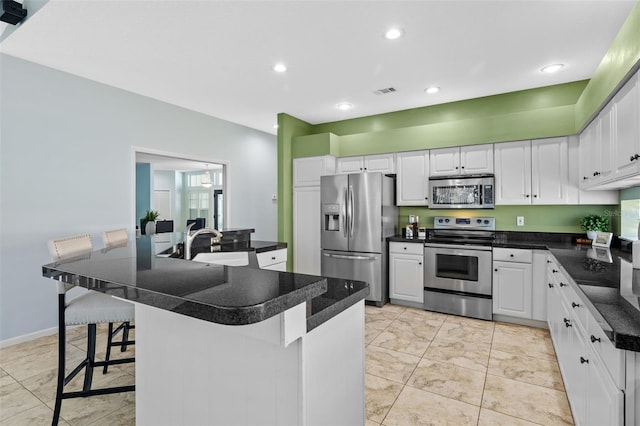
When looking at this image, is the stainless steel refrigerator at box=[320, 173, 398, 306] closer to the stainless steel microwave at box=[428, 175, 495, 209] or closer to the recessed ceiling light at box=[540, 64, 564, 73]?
the stainless steel microwave at box=[428, 175, 495, 209]

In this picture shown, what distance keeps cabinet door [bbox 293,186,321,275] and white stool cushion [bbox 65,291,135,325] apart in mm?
3077

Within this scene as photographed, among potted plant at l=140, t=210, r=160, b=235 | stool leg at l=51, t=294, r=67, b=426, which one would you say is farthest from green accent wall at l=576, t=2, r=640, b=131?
potted plant at l=140, t=210, r=160, b=235

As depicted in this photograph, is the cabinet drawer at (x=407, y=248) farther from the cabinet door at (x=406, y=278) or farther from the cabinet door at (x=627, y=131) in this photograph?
the cabinet door at (x=627, y=131)

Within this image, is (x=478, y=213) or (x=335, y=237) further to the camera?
(x=335, y=237)

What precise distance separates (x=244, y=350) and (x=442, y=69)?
131 inches

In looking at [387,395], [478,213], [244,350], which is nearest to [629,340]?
[244,350]

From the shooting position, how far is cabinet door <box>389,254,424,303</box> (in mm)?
4062

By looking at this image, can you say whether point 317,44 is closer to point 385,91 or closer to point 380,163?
point 385,91

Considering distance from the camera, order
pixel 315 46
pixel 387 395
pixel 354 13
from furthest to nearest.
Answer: pixel 315 46 < pixel 354 13 < pixel 387 395

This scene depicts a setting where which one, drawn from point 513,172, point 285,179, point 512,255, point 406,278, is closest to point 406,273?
point 406,278

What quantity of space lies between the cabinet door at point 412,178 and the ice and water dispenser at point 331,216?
Answer: 851mm

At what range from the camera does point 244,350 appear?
42.6 inches

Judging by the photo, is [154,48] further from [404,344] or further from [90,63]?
[404,344]

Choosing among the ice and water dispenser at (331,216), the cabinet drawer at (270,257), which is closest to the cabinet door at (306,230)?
the ice and water dispenser at (331,216)
